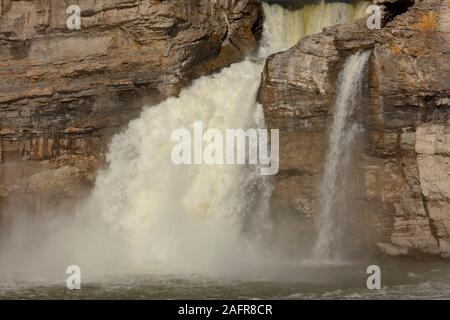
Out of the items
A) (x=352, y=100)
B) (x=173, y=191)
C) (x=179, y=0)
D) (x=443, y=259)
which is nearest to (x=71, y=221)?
(x=173, y=191)

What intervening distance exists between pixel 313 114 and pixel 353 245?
4.31 metres

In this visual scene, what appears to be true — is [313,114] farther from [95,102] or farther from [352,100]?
[95,102]

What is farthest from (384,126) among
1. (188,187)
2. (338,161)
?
(188,187)

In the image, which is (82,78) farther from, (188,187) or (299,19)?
(299,19)

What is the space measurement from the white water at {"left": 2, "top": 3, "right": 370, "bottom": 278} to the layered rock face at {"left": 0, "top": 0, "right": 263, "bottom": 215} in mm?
881

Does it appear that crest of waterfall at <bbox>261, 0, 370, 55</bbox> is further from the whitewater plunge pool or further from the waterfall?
the whitewater plunge pool

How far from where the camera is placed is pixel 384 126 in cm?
2205

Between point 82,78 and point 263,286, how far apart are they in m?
11.7

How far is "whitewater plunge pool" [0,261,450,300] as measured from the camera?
16969 mm

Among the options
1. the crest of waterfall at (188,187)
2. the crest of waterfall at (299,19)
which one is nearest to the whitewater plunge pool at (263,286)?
the crest of waterfall at (188,187)

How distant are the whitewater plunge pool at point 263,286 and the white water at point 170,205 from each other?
1.99 meters
